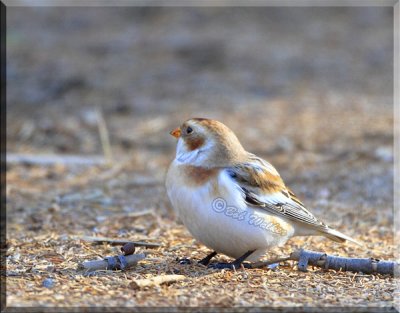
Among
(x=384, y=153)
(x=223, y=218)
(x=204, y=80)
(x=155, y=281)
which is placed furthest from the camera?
(x=204, y=80)

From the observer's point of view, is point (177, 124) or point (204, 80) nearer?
point (177, 124)

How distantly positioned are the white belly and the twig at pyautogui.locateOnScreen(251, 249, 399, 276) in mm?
225

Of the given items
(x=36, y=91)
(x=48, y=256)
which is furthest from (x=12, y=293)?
(x=36, y=91)

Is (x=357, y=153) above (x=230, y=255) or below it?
above

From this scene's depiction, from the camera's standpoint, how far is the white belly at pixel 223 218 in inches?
178

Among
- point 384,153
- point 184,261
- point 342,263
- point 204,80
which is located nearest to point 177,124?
point 204,80

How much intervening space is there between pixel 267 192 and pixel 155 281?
1.17m

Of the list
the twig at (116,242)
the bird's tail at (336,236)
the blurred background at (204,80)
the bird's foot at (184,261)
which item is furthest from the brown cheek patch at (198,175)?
the blurred background at (204,80)

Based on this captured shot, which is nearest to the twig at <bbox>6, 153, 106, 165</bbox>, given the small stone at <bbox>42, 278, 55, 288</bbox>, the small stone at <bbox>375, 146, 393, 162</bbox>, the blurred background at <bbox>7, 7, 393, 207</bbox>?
the blurred background at <bbox>7, 7, 393, 207</bbox>

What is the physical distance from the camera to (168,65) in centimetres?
1170

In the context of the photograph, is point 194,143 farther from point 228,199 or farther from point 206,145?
point 228,199

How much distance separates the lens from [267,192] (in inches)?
193

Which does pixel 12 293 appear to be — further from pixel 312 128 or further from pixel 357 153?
pixel 312 128

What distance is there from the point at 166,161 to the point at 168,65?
3720 millimetres
